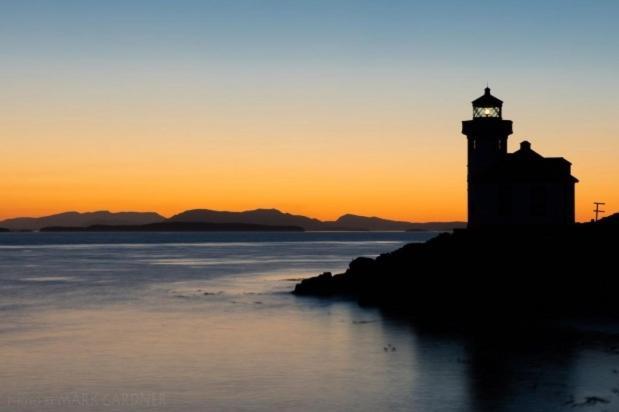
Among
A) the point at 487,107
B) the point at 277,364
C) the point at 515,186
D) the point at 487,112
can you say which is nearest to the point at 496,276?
the point at 515,186

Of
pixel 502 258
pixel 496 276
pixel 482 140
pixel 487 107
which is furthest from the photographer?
pixel 487 107

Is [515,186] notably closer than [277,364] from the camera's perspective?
No

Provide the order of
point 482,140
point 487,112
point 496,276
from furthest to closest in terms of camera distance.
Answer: point 487,112
point 482,140
point 496,276

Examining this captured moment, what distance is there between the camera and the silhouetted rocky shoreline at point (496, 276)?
36000 mm

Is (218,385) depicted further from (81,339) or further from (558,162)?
(558,162)

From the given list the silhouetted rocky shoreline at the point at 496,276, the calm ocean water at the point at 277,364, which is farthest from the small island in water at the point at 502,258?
the calm ocean water at the point at 277,364

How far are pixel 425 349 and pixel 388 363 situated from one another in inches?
93.9

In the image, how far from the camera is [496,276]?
40344 millimetres

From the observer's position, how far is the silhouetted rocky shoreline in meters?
36.0

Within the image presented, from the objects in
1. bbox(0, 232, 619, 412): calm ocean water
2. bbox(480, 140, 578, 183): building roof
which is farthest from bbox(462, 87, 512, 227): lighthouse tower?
bbox(0, 232, 619, 412): calm ocean water

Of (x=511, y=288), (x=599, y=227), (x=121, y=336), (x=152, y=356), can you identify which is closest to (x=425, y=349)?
(x=152, y=356)

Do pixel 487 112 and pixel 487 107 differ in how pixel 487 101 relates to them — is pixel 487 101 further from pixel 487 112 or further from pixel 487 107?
pixel 487 112

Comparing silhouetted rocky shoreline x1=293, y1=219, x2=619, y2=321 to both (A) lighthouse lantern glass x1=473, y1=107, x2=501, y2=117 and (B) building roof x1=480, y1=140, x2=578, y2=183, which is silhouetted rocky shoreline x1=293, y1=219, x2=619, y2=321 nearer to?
(B) building roof x1=480, y1=140, x2=578, y2=183

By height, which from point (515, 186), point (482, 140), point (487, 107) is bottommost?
point (515, 186)
